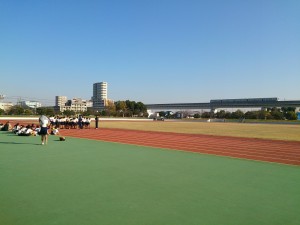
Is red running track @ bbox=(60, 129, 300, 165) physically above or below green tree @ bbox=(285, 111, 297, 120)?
below

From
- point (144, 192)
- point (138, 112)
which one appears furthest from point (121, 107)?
point (144, 192)

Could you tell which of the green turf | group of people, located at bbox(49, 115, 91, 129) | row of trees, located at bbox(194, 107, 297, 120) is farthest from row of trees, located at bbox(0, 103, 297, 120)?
the green turf

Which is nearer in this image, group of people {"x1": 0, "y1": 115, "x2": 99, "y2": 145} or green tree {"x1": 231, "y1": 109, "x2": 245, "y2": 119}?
group of people {"x1": 0, "y1": 115, "x2": 99, "y2": 145}

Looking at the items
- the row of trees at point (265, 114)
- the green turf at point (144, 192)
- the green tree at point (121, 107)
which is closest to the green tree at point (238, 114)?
the row of trees at point (265, 114)

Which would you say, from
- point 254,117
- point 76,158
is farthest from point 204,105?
point 76,158

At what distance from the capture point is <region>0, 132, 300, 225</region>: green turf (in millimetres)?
4613

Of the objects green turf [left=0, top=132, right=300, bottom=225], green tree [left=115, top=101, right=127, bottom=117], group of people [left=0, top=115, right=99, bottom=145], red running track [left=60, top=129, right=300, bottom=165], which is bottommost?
red running track [left=60, top=129, right=300, bottom=165]

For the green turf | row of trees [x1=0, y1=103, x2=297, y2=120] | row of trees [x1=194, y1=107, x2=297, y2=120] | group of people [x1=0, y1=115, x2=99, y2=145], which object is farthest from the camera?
row of trees [x1=0, y1=103, x2=297, y2=120]

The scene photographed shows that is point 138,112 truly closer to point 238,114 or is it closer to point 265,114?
point 238,114

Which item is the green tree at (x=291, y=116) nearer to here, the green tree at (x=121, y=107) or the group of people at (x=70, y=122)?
the green tree at (x=121, y=107)

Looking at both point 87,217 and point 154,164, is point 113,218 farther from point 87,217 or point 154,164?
point 154,164

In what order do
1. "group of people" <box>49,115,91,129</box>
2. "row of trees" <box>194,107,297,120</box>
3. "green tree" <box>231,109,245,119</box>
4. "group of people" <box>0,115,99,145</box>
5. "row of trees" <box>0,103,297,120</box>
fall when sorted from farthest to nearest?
1. "green tree" <box>231,109,245,119</box>
2. "row of trees" <box>0,103,297,120</box>
3. "row of trees" <box>194,107,297,120</box>
4. "group of people" <box>49,115,91,129</box>
5. "group of people" <box>0,115,99,145</box>

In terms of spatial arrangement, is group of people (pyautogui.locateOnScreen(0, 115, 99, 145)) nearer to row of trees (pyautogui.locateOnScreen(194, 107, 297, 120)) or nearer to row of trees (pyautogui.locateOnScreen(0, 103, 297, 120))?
row of trees (pyautogui.locateOnScreen(0, 103, 297, 120))

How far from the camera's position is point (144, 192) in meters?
6.04
